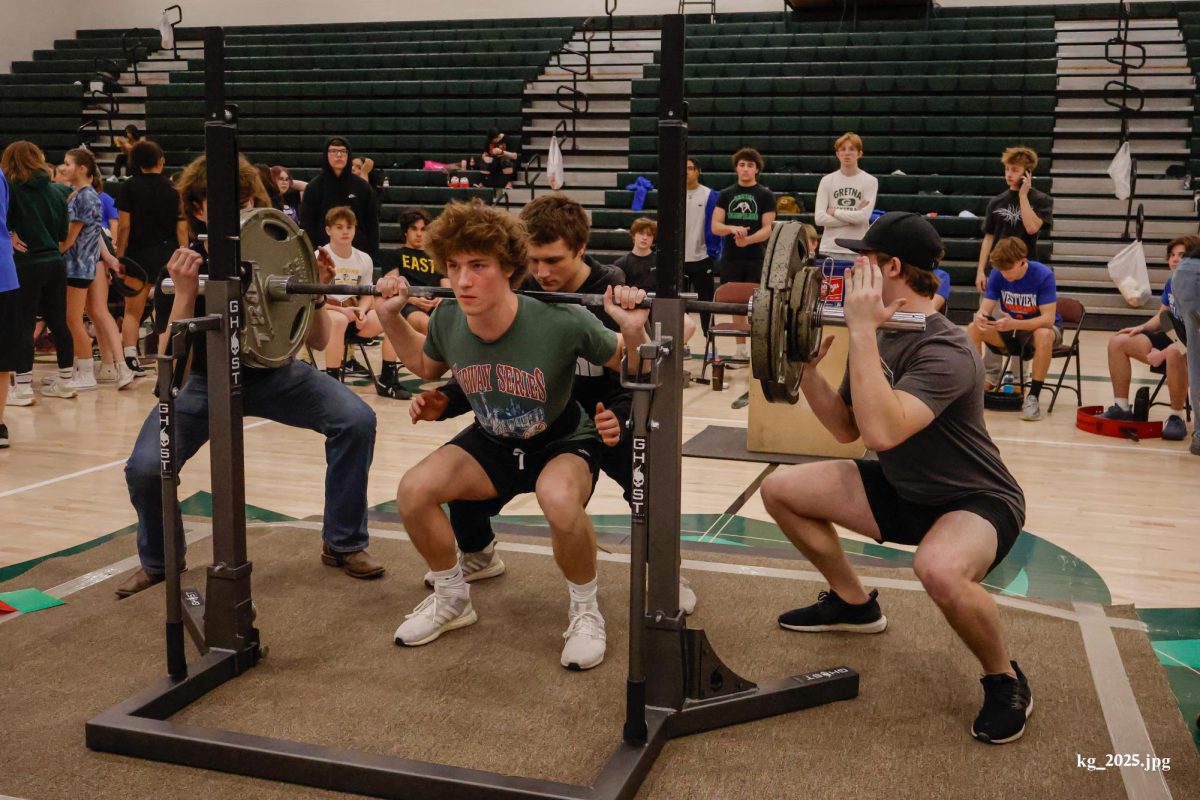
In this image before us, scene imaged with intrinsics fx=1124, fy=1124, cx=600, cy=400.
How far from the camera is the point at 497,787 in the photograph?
7.49 feet

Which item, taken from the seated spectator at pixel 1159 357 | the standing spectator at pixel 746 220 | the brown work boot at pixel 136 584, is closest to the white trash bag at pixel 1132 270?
the seated spectator at pixel 1159 357

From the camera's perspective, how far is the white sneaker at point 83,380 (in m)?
7.12

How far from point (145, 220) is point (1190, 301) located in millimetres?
6187

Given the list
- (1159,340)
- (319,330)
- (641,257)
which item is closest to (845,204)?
(641,257)

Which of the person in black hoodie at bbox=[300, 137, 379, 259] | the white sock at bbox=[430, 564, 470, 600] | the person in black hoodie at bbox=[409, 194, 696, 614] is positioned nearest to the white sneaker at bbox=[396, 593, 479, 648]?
the white sock at bbox=[430, 564, 470, 600]

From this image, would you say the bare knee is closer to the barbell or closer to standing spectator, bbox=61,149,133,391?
the barbell

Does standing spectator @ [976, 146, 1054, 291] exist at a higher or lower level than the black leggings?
higher

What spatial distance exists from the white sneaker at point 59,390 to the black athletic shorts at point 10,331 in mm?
1273

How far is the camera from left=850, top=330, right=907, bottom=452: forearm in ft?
8.08

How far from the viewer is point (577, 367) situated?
3383mm

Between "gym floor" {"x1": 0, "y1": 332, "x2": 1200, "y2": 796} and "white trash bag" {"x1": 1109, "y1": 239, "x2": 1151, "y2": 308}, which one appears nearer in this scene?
"gym floor" {"x1": 0, "y1": 332, "x2": 1200, "y2": 796}

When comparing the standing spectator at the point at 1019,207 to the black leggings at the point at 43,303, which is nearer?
the black leggings at the point at 43,303

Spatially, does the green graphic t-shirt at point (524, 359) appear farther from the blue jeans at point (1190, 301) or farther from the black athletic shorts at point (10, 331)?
the blue jeans at point (1190, 301)

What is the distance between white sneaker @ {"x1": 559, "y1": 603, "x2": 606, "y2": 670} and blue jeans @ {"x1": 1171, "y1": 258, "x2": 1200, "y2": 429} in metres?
3.86
